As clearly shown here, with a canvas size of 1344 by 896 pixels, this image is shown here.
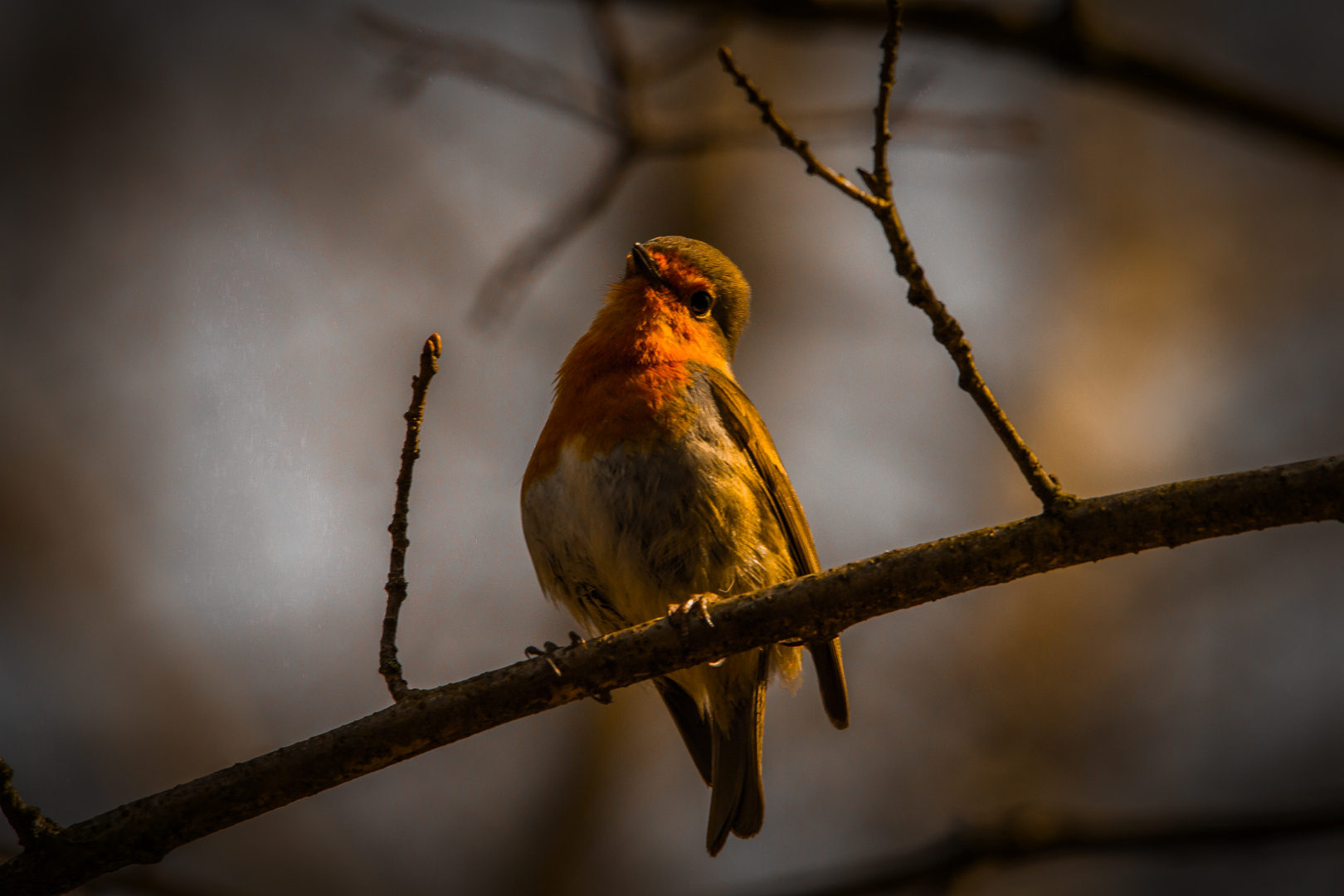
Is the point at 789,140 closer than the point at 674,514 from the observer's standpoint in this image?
Yes

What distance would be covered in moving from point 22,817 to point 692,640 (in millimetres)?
1588

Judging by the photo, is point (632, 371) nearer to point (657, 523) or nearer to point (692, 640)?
point (657, 523)

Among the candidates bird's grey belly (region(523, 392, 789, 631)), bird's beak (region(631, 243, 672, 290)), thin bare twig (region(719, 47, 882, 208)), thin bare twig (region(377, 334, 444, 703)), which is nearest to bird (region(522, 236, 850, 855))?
bird's grey belly (region(523, 392, 789, 631))

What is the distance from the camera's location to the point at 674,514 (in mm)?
3643

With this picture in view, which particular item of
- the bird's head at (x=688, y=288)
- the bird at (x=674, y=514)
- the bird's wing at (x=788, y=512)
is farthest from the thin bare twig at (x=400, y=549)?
the bird's head at (x=688, y=288)

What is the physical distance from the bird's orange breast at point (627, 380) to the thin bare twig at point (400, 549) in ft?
3.92

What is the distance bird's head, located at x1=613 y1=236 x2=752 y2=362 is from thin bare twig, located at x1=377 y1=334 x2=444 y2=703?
202cm

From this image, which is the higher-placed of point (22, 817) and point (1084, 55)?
point (1084, 55)

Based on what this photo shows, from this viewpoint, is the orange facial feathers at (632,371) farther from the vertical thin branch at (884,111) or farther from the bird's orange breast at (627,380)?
the vertical thin branch at (884,111)

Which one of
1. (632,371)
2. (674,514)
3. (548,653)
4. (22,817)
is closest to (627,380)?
(632,371)

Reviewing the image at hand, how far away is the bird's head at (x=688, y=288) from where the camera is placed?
14.8 ft

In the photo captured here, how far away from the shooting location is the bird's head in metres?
4.51

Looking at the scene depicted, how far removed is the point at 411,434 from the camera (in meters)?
2.54

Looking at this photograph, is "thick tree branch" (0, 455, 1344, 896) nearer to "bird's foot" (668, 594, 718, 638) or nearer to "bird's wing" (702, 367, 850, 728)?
"bird's foot" (668, 594, 718, 638)
